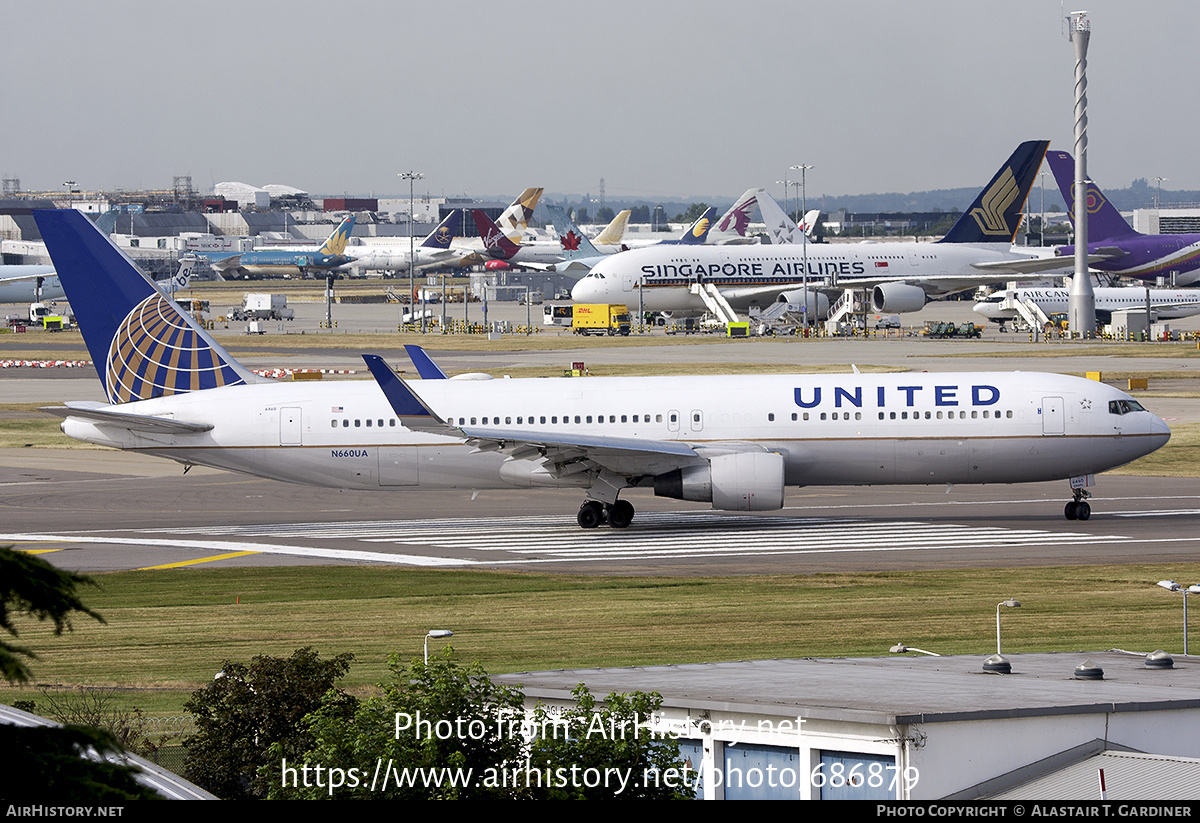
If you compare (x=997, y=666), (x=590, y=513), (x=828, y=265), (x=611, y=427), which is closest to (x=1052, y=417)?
(x=611, y=427)

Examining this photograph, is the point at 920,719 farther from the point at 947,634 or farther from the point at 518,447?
the point at 518,447

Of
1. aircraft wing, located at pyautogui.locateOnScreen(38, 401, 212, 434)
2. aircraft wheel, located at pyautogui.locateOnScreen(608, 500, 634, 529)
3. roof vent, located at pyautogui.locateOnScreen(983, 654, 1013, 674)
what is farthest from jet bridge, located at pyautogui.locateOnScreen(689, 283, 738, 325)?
roof vent, located at pyautogui.locateOnScreen(983, 654, 1013, 674)

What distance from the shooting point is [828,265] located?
12056cm

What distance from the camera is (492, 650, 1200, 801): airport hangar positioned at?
12.8 m

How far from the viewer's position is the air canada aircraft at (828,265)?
120 meters

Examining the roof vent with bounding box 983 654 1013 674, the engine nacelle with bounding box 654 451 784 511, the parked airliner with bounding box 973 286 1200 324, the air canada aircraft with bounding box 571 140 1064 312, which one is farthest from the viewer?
the air canada aircraft with bounding box 571 140 1064 312

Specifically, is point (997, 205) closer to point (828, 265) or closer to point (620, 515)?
point (828, 265)

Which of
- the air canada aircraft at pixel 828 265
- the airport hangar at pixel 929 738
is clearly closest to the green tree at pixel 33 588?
the airport hangar at pixel 929 738

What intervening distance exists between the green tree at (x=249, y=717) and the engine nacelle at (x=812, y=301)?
10214 cm

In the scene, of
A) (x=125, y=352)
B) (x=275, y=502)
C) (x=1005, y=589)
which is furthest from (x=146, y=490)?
(x=1005, y=589)

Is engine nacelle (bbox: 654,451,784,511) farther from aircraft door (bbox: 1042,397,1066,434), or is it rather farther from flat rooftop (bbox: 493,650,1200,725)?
flat rooftop (bbox: 493,650,1200,725)

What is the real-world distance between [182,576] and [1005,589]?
18.7 meters

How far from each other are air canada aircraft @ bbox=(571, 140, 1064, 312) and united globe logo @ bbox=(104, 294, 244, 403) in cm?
8185

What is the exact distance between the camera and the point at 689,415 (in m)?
39.7
